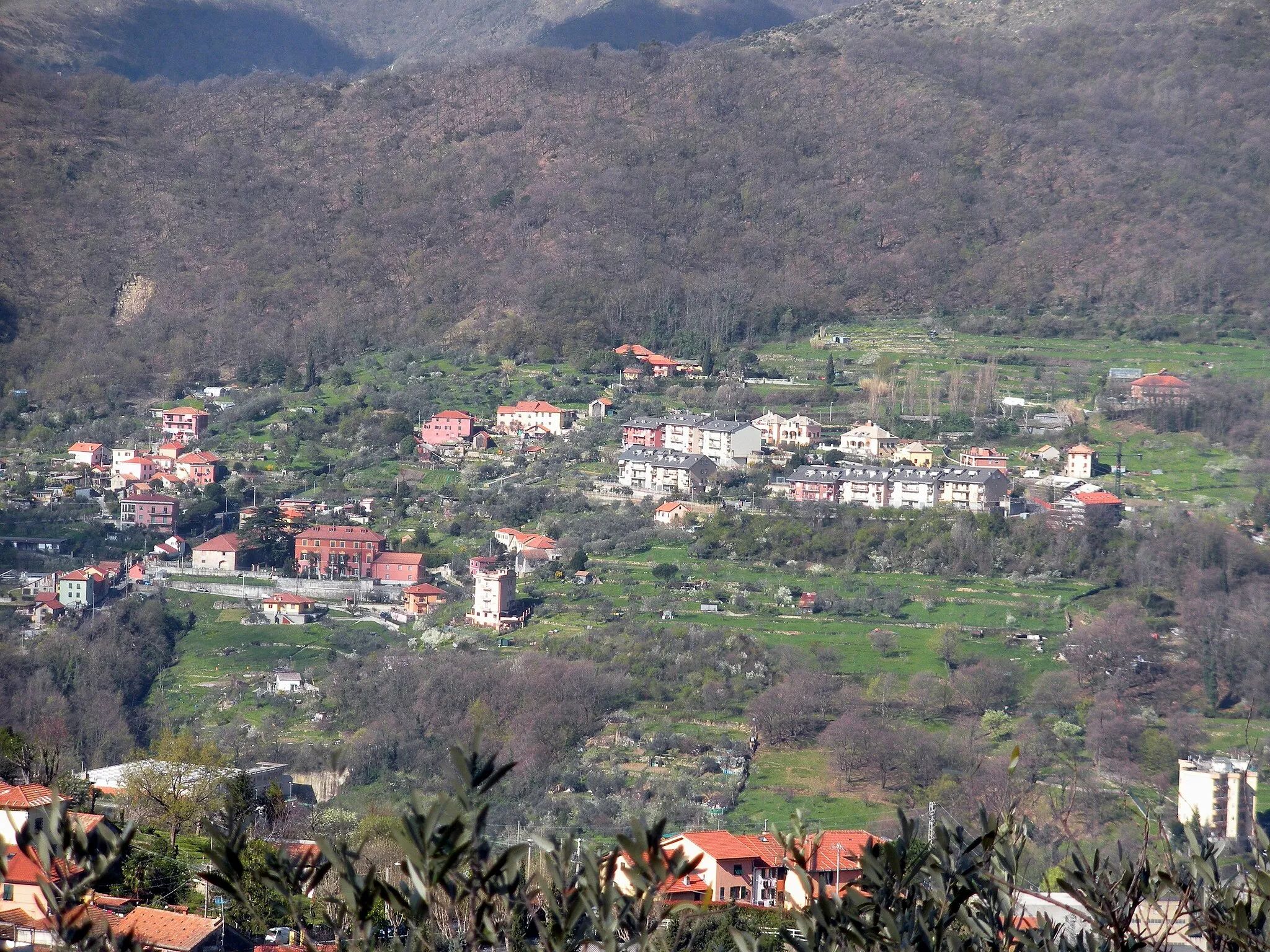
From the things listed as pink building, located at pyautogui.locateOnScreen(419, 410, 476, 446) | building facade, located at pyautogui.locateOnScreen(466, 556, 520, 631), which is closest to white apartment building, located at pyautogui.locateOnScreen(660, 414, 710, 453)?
pink building, located at pyautogui.locateOnScreen(419, 410, 476, 446)

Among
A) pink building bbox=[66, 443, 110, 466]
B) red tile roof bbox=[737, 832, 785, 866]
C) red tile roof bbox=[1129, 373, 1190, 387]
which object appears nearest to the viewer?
red tile roof bbox=[737, 832, 785, 866]

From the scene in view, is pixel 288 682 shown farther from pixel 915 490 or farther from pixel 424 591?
pixel 915 490

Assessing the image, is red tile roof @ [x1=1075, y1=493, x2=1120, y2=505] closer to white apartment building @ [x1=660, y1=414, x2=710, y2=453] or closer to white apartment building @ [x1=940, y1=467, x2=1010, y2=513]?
white apartment building @ [x1=940, y1=467, x2=1010, y2=513]

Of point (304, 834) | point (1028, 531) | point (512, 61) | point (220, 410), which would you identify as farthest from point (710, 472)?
point (512, 61)

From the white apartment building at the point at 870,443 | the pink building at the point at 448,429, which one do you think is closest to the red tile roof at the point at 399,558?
the pink building at the point at 448,429

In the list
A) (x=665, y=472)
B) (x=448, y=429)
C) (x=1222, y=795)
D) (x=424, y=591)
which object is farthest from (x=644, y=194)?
(x=1222, y=795)

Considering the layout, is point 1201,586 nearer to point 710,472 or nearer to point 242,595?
point 710,472
